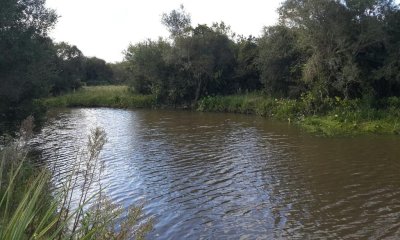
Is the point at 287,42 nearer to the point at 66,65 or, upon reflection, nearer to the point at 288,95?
the point at 288,95

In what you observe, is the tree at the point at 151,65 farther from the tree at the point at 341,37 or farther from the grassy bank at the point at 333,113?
the tree at the point at 341,37

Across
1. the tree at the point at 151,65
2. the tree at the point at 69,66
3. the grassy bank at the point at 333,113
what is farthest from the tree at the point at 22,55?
the tree at the point at 69,66

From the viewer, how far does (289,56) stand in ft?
99.1

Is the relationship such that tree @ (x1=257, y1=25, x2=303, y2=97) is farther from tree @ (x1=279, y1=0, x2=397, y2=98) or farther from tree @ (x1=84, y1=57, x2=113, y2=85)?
tree @ (x1=84, y1=57, x2=113, y2=85)

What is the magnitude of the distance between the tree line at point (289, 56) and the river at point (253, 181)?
6.00 metres

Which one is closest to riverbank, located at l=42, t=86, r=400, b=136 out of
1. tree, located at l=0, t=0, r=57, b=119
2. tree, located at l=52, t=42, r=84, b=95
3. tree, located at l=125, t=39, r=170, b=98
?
Answer: tree, located at l=125, t=39, r=170, b=98

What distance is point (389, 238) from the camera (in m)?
8.02

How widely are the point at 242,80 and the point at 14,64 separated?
82.2 feet

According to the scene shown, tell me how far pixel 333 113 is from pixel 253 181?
13684 millimetres

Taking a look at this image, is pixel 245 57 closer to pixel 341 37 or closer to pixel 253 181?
pixel 341 37

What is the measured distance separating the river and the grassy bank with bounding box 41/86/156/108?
1856 cm

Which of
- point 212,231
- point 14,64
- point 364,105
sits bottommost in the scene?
point 212,231

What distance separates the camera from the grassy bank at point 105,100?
137ft

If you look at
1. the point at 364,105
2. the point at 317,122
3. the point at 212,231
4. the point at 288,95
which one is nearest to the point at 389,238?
the point at 212,231
